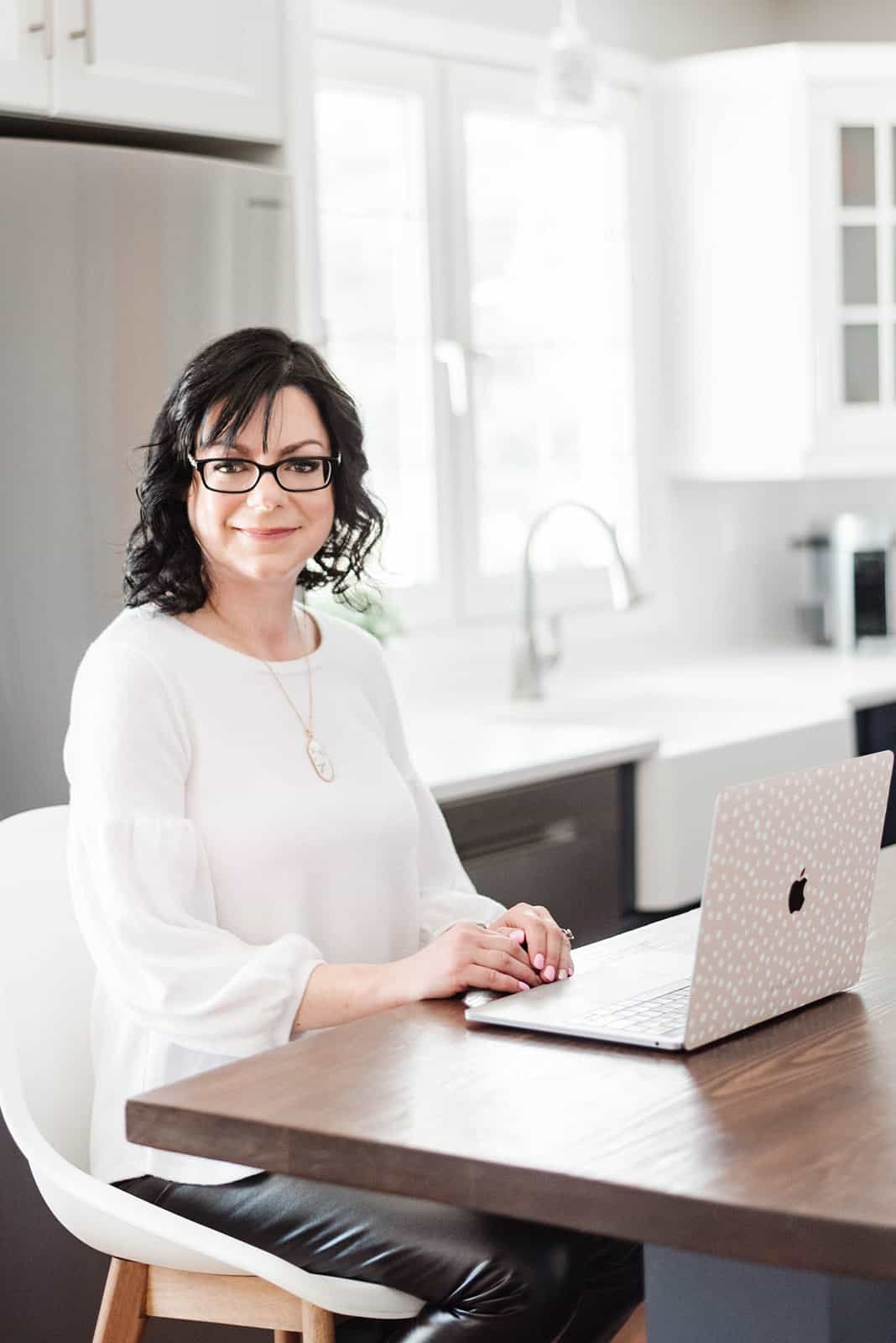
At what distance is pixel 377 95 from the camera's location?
373cm

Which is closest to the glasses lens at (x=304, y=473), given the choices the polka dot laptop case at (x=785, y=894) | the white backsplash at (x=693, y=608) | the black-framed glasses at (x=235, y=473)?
the black-framed glasses at (x=235, y=473)

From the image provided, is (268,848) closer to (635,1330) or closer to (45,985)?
(45,985)

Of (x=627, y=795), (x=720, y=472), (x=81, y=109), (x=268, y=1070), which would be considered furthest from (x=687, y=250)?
(x=268, y=1070)

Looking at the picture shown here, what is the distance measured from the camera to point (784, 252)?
4.20m

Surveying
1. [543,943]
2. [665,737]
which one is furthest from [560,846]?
[543,943]

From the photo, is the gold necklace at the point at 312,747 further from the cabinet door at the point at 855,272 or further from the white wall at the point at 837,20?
the white wall at the point at 837,20

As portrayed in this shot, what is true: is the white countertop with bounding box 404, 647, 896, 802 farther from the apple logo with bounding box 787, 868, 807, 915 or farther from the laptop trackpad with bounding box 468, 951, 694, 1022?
the apple logo with bounding box 787, 868, 807, 915

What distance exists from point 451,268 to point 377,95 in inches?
15.3

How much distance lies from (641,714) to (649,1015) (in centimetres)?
236

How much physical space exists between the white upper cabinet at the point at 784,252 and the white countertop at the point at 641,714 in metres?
0.49

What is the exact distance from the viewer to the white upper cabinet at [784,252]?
4168mm

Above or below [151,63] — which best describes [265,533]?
below

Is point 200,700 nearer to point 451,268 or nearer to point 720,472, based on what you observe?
point 451,268

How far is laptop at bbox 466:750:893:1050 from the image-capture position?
4.36 ft
